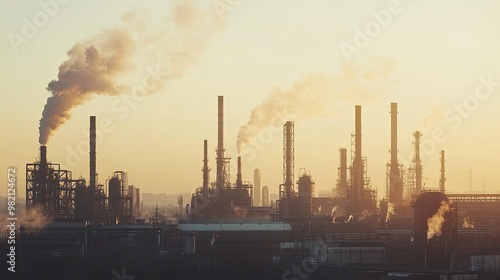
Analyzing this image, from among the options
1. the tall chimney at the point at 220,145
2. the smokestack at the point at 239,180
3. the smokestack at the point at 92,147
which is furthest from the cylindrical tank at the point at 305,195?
the smokestack at the point at 92,147

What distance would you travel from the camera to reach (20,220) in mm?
66750

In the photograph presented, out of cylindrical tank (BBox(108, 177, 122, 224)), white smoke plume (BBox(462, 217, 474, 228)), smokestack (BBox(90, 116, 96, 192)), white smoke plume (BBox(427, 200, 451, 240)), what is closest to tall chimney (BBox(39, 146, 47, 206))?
smokestack (BBox(90, 116, 96, 192))

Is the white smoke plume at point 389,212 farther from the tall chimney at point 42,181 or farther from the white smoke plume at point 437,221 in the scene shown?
the white smoke plume at point 437,221

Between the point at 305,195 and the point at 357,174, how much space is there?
4.76 metres

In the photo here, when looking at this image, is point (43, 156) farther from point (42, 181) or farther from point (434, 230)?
point (434, 230)

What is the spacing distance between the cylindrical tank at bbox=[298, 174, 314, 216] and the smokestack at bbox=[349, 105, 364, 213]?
368cm

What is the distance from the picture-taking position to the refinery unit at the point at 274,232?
51562 millimetres

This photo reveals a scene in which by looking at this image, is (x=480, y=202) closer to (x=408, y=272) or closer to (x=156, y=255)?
(x=156, y=255)

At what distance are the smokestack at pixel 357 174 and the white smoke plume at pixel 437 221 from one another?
115ft

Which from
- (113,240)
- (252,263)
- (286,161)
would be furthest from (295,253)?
(286,161)

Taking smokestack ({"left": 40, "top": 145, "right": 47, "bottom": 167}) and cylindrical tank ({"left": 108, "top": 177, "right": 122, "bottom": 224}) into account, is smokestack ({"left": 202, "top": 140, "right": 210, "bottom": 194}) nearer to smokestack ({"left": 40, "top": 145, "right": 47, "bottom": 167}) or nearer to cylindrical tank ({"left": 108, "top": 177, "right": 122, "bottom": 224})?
cylindrical tank ({"left": 108, "top": 177, "right": 122, "bottom": 224})

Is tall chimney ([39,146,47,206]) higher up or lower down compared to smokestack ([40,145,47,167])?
lower down

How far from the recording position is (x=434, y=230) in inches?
2029

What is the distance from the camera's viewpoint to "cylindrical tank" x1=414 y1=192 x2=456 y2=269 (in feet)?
167
